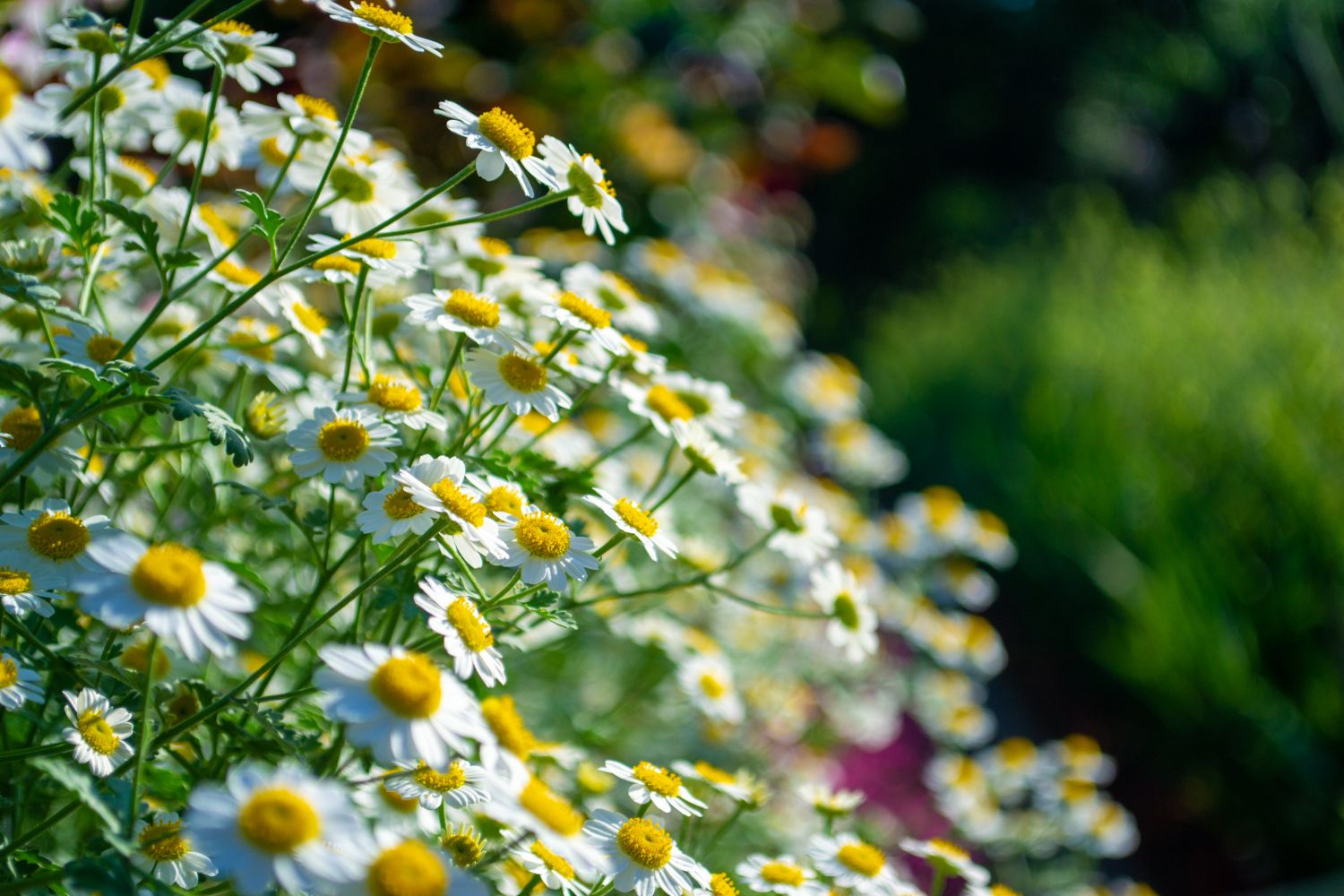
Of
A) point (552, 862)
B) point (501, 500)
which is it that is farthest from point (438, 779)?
point (501, 500)

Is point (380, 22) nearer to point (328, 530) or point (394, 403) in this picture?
point (394, 403)

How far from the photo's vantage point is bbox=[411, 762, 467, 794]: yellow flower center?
0.83 metres

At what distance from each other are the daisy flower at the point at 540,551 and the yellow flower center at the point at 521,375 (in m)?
0.13

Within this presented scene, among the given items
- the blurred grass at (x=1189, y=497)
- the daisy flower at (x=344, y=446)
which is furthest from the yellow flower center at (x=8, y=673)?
the blurred grass at (x=1189, y=497)

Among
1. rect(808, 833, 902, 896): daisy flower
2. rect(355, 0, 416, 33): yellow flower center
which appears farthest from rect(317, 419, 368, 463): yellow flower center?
rect(808, 833, 902, 896): daisy flower

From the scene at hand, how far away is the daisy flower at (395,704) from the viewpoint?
673 mm

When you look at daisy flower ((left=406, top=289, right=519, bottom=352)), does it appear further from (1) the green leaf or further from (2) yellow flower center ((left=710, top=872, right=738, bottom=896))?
(2) yellow flower center ((left=710, top=872, right=738, bottom=896))

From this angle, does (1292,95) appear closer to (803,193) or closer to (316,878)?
(803,193)

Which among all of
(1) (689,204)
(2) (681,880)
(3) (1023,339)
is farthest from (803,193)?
(2) (681,880)

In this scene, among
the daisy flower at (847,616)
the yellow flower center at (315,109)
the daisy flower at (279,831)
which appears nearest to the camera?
the daisy flower at (279,831)

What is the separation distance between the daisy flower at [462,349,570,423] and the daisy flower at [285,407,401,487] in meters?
0.11

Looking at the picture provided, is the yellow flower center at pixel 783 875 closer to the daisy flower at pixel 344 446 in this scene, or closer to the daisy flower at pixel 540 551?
the daisy flower at pixel 540 551

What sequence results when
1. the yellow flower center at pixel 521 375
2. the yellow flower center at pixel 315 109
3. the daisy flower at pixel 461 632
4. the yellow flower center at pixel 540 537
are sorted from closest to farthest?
the daisy flower at pixel 461 632 → the yellow flower center at pixel 540 537 → the yellow flower center at pixel 521 375 → the yellow flower center at pixel 315 109

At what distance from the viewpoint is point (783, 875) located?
3.37 ft
